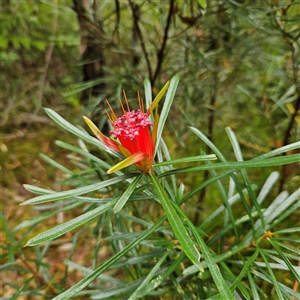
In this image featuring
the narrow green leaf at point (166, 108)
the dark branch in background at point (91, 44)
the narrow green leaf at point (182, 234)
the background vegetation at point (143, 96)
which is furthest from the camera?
the dark branch in background at point (91, 44)

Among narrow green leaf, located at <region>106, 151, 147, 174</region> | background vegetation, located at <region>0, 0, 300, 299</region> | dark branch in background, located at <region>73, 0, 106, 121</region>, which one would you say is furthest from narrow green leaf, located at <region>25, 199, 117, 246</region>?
dark branch in background, located at <region>73, 0, 106, 121</region>

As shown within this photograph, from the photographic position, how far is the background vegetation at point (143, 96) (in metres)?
0.76

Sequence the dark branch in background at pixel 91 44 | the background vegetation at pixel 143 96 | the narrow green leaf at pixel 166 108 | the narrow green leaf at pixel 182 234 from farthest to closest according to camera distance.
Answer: the dark branch in background at pixel 91 44 < the background vegetation at pixel 143 96 < the narrow green leaf at pixel 166 108 < the narrow green leaf at pixel 182 234

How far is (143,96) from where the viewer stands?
988 millimetres

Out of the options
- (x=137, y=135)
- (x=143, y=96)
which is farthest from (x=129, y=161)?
(x=143, y=96)

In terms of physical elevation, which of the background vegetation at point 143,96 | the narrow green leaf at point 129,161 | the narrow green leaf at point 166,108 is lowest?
the background vegetation at point 143,96

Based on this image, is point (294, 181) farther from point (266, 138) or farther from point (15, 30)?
point (15, 30)

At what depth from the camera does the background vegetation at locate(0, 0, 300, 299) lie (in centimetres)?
76

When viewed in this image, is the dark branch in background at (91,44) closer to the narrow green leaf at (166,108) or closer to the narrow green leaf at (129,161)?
the narrow green leaf at (166,108)

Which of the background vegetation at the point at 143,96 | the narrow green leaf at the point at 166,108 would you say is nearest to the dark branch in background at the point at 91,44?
the background vegetation at the point at 143,96

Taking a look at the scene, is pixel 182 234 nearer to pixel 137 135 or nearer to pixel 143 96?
pixel 137 135

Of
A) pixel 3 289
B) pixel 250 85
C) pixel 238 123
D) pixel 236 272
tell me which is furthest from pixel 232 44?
pixel 3 289

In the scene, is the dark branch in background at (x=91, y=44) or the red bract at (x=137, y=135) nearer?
the red bract at (x=137, y=135)

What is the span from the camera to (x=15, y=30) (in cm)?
171
